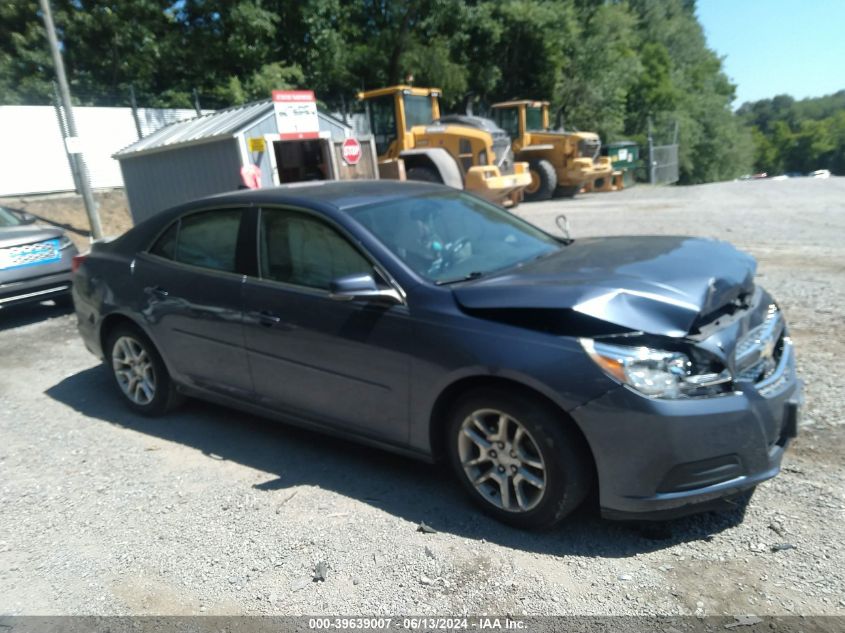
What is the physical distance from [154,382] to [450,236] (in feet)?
8.00

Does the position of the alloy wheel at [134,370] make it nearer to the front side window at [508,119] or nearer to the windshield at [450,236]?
the windshield at [450,236]

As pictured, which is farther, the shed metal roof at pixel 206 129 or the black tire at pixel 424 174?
the black tire at pixel 424 174

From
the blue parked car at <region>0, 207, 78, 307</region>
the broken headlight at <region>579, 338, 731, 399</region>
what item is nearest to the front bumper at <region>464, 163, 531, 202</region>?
the blue parked car at <region>0, 207, 78, 307</region>

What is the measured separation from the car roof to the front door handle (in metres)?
0.67

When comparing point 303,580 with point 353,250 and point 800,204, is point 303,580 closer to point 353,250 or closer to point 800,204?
point 353,250

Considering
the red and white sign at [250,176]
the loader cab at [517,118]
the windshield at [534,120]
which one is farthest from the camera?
the windshield at [534,120]

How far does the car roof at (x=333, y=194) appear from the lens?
12.7 feet

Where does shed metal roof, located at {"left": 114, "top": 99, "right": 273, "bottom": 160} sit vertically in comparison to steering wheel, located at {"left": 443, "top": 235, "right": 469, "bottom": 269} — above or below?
above

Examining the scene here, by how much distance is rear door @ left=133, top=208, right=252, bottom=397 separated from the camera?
4.09 metres

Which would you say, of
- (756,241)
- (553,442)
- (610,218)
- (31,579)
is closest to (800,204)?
(610,218)

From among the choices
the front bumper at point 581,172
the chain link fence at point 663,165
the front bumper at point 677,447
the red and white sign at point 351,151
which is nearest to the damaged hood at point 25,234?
the red and white sign at point 351,151

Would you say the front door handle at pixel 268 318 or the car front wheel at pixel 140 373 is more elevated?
the front door handle at pixel 268 318

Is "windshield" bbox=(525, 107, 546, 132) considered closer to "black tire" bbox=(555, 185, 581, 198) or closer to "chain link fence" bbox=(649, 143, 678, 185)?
"black tire" bbox=(555, 185, 581, 198)

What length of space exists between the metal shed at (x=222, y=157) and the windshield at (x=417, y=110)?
254cm
